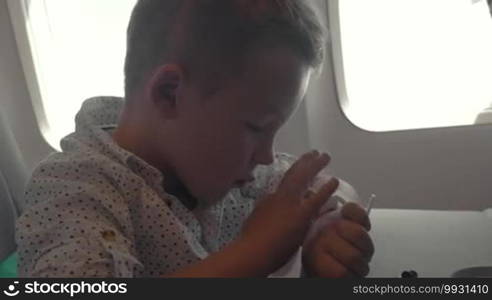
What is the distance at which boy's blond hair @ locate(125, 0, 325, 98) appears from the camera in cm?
57

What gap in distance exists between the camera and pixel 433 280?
446mm

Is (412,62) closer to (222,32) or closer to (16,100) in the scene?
(222,32)

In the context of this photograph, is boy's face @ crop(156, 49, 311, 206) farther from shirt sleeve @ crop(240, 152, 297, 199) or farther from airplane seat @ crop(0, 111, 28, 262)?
airplane seat @ crop(0, 111, 28, 262)

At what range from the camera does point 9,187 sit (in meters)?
0.97

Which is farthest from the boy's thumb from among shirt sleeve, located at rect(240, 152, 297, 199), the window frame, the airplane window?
the window frame

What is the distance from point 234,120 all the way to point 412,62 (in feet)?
2.35

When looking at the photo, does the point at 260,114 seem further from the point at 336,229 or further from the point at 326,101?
the point at 326,101

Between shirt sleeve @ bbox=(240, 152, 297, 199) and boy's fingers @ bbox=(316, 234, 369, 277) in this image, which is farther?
shirt sleeve @ bbox=(240, 152, 297, 199)

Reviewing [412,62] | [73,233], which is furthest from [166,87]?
[412,62]

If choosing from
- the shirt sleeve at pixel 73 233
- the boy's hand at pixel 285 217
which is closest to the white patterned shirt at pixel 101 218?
the shirt sleeve at pixel 73 233

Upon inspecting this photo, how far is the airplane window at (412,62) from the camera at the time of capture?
3.62 ft

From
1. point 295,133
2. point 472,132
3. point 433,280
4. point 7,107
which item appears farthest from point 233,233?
point 7,107

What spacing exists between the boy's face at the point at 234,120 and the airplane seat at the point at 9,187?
41cm

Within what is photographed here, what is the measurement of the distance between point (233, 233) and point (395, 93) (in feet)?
2.03
